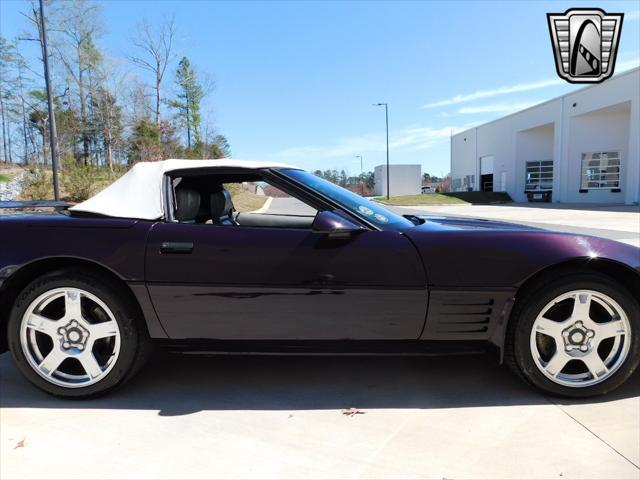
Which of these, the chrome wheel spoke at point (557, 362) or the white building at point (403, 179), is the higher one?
the white building at point (403, 179)

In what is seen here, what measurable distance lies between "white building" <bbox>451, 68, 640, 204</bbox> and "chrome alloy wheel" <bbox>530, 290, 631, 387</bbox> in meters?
29.0

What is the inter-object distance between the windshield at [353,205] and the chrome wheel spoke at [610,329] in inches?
47.1

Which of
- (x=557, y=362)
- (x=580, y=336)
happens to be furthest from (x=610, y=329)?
(x=557, y=362)

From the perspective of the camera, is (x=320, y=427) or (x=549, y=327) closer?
(x=320, y=427)

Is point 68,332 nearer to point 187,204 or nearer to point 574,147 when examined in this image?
point 187,204

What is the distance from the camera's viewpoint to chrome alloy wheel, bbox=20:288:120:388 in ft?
8.01

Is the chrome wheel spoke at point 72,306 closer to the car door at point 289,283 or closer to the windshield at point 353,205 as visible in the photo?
Result: the car door at point 289,283

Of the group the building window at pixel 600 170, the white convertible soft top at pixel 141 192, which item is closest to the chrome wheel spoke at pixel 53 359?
the white convertible soft top at pixel 141 192

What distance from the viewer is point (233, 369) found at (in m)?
2.94

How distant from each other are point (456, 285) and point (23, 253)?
96.6 inches

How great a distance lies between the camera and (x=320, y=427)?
2215 mm

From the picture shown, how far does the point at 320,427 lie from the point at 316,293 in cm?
69

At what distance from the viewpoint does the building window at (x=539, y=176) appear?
36031mm

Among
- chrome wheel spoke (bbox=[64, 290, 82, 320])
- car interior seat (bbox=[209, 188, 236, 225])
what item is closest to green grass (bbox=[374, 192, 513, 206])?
car interior seat (bbox=[209, 188, 236, 225])
